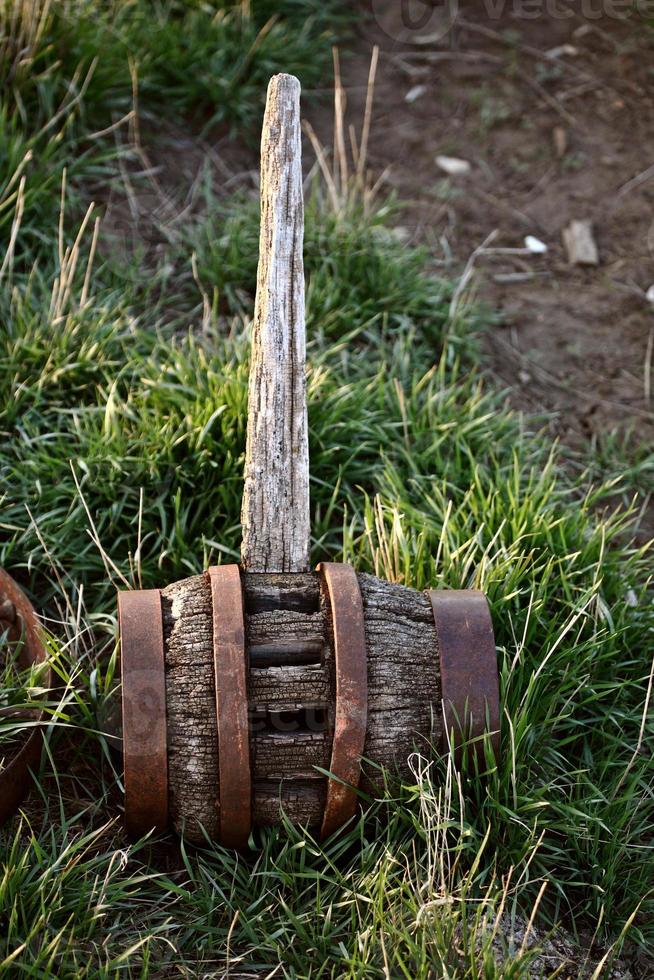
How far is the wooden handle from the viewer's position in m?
2.51

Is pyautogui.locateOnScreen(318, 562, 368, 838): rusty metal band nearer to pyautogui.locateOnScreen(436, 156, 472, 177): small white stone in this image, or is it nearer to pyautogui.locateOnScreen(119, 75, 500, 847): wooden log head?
pyautogui.locateOnScreen(119, 75, 500, 847): wooden log head

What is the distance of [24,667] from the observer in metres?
2.65

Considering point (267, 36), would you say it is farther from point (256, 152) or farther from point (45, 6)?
point (45, 6)

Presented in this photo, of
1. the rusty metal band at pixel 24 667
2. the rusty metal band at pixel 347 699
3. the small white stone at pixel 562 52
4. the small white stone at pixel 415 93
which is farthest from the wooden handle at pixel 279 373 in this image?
the small white stone at pixel 562 52

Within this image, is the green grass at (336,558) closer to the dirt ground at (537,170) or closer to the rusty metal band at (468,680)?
the rusty metal band at (468,680)

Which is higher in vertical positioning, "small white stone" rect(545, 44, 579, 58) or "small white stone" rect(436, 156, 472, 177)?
"small white stone" rect(545, 44, 579, 58)

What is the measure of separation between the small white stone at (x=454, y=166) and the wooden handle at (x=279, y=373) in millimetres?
2472

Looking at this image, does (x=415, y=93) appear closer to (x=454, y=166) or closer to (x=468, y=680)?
(x=454, y=166)

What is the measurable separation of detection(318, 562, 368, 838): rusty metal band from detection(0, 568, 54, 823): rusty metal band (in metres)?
0.73

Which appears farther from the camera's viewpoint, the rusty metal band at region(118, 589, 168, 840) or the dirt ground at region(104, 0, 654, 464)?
the dirt ground at region(104, 0, 654, 464)

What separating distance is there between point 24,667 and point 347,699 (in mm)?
913

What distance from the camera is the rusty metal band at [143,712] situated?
7.45ft

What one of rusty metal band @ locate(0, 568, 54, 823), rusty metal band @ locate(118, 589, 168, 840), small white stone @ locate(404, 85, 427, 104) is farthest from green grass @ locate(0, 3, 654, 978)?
small white stone @ locate(404, 85, 427, 104)

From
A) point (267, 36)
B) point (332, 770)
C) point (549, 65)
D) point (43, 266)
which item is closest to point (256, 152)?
point (267, 36)
